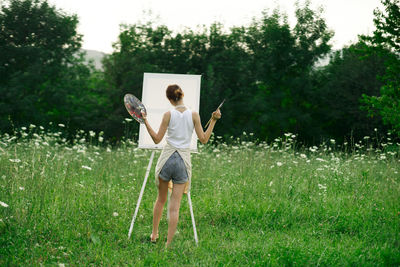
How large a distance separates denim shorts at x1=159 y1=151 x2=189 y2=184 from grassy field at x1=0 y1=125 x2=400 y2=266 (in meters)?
0.82

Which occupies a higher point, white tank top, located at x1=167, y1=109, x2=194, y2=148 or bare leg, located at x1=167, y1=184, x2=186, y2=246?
white tank top, located at x1=167, y1=109, x2=194, y2=148

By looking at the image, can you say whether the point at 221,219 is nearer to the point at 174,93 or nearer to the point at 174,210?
the point at 174,210

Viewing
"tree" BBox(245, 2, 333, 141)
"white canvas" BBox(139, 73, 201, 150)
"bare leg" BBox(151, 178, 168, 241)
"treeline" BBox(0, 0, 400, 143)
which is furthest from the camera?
"tree" BBox(245, 2, 333, 141)

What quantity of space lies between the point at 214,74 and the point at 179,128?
51.4 ft

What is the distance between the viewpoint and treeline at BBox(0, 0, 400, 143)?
61.0 feet

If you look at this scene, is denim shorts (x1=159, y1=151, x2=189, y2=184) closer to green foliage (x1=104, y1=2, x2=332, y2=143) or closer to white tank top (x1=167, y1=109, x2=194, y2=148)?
white tank top (x1=167, y1=109, x2=194, y2=148)

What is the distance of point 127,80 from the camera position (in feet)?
63.2

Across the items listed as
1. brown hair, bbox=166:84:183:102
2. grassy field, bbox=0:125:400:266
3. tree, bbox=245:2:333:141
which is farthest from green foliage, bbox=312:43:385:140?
brown hair, bbox=166:84:183:102

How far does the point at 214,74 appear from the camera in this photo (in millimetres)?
19719

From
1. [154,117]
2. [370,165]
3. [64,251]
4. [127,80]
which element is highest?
[127,80]

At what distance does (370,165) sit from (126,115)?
524 inches

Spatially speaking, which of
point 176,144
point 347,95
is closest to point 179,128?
point 176,144

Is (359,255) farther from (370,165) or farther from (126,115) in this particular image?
(126,115)

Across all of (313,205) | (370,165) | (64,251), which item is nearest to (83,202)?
(64,251)
